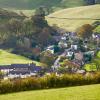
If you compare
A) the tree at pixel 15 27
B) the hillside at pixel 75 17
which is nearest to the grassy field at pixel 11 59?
the tree at pixel 15 27

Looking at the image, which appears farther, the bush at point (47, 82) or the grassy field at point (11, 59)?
the grassy field at point (11, 59)

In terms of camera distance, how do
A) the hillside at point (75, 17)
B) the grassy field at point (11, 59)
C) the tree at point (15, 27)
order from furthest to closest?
the hillside at point (75, 17) → the tree at point (15, 27) → the grassy field at point (11, 59)

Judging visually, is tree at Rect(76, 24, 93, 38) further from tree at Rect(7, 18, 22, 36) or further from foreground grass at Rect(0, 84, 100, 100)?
foreground grass at Rect(0, 84, 100, 100)

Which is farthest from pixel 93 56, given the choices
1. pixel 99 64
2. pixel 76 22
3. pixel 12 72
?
pixel 76 22

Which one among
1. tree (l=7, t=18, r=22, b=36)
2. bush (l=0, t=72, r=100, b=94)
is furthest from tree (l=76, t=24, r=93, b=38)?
bush (l=0, t=72, r=100, b=94)

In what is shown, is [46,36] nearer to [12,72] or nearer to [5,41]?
[5,41]

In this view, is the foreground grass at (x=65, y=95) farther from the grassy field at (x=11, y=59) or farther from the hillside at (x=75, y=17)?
the hillside at (x=75, y=17)
